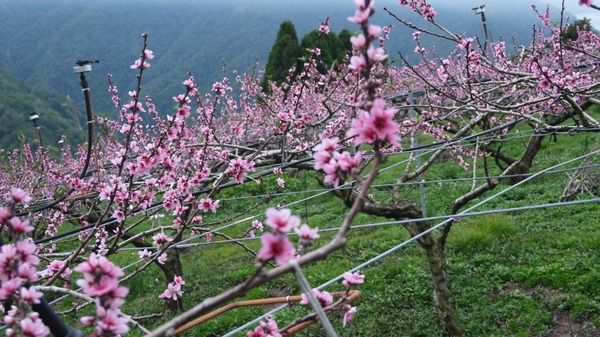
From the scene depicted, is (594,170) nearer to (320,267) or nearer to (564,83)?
(320,267)

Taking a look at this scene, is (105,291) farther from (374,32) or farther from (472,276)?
(472,276)

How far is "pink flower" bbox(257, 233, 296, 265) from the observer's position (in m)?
0.91

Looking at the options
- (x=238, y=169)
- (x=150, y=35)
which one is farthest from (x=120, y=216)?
(x=150, y=35)

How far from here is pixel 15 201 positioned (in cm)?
124

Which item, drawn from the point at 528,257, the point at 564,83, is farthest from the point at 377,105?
the point at 528,257

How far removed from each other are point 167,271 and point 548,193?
594 cm

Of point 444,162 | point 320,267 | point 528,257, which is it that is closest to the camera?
point 528,257

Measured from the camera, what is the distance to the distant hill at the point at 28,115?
2455 centimetres

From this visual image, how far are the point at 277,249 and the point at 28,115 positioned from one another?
28.4 m

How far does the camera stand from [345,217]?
2023mm

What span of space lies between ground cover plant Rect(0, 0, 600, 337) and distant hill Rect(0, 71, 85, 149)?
15820mm

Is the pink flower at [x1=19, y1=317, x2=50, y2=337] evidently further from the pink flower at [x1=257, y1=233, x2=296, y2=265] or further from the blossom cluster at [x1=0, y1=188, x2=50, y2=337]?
the pink flower at [x1=257, y1=233, x2=296, y2=265]

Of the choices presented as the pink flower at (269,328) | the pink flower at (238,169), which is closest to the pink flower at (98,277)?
the pink flower at (269,328)

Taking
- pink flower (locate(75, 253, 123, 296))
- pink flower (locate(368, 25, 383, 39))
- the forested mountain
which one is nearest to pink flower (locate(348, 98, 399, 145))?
pink flower (locate(368, 25, 383, 39))
